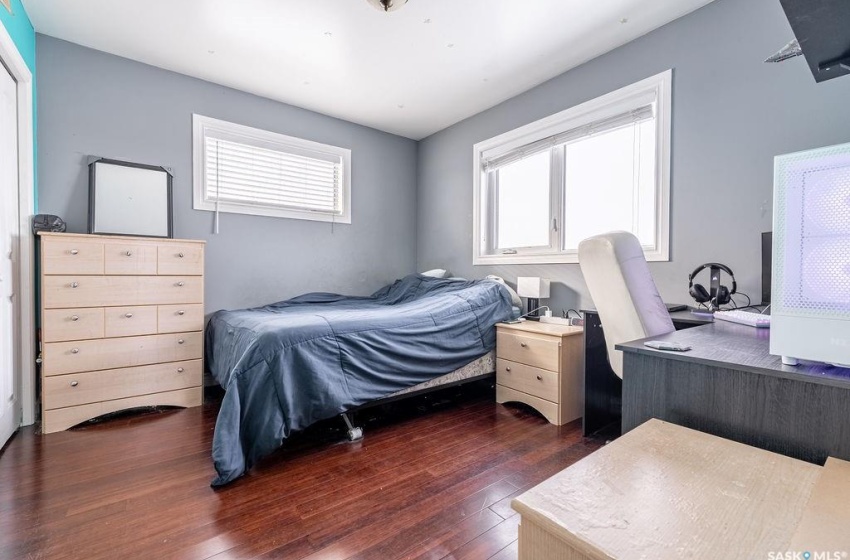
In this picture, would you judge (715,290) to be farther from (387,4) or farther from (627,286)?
(387,4)

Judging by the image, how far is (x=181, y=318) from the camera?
2.54 metres

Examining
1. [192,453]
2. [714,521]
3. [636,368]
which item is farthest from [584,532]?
[192,453]

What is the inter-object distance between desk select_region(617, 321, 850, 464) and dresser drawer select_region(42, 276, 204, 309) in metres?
2.68

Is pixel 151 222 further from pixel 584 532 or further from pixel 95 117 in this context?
pixel 584 532

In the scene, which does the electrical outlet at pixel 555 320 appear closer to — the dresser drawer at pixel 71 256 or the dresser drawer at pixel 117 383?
the dresser drawer at pixel 117 383

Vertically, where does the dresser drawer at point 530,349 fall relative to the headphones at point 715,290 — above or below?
below

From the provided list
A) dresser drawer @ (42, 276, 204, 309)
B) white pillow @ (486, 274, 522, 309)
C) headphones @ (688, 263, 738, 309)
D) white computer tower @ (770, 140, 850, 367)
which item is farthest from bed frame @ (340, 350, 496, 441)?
white computer tower @ (770, 140, 850, 367)

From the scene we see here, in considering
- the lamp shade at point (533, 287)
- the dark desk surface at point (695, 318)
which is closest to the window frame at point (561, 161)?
the lamp shade at point (533, 287)

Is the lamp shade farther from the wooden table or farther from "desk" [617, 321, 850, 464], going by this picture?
the wooden table

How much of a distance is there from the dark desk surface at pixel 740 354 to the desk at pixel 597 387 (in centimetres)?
80

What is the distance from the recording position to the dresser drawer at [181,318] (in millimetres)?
2471

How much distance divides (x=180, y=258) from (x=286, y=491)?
1.79 metres

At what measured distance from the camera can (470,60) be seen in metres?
2.65

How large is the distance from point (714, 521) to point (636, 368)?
49 centimetres
